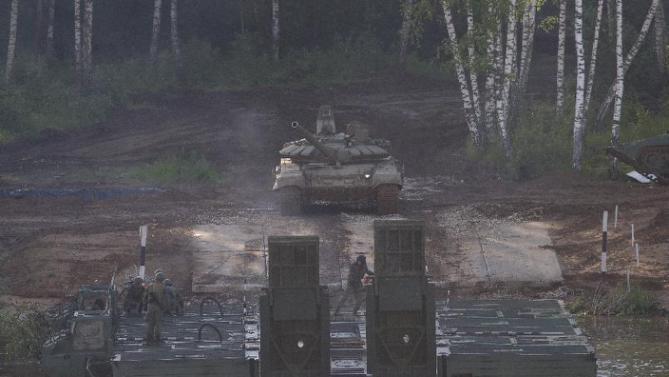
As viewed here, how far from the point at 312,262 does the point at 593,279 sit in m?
8.33

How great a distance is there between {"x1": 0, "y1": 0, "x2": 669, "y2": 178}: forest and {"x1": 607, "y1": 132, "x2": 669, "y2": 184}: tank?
1335 millimetres

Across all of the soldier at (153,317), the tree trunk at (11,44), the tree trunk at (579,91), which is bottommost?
the soldier at (153,317)

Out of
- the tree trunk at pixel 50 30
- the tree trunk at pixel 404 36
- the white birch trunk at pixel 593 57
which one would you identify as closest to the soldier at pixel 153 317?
the white birch trunk at pixel 593 57

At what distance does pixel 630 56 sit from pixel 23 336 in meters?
18.0

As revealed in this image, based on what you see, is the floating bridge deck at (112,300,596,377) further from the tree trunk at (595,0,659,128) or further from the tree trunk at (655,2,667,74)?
the tree trunk at (655,2,667,74)

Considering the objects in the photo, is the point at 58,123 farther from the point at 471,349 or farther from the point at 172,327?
the point at 471,349

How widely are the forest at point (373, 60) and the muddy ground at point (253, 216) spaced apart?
5.20ft

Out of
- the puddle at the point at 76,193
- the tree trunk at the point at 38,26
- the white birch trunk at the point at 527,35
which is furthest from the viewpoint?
the tree trunk at the point at 38,26

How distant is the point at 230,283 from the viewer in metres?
21.2

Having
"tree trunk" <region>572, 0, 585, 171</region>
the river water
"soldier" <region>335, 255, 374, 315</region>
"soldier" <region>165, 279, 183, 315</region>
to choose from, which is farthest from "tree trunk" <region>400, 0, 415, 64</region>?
"soldier" <region>165, 279, 183, 315</region>

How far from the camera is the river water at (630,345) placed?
17.3 meters

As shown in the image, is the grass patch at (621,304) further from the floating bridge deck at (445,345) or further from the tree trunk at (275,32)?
the tree trunk at (275,32)

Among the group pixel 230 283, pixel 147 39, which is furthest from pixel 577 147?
pixel 147 39

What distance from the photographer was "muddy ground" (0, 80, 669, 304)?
862 inches
